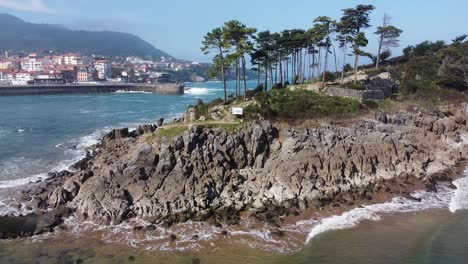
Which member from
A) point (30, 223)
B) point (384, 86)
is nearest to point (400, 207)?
point (384, 86)

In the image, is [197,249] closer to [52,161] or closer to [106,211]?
[106,211]

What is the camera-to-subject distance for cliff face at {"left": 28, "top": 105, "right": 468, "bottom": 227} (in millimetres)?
31122

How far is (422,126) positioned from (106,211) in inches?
1258

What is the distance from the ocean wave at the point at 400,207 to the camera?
28.8 m

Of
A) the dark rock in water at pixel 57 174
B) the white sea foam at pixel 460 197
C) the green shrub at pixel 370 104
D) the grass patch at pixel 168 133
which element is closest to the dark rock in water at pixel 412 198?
the white sea foam at pixel 460 197

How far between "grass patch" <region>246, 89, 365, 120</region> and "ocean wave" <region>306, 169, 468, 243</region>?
11.6m

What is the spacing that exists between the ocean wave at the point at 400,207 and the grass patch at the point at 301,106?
11595mm

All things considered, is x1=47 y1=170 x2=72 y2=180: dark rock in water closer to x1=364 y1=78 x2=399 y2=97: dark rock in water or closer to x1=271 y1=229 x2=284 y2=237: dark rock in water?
x1=271 y1=229 x2=284 y2=237: dark rock in water

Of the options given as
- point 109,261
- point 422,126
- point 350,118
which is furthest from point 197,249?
point 422,126

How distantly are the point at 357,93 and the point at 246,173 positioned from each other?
19580 millimetres

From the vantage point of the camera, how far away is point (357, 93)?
47750mm

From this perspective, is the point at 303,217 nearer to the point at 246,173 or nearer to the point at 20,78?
the point at 246,173

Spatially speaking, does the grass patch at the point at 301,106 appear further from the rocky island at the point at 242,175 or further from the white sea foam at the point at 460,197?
the white sea foam at the point at 460,197

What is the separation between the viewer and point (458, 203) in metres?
32.5
